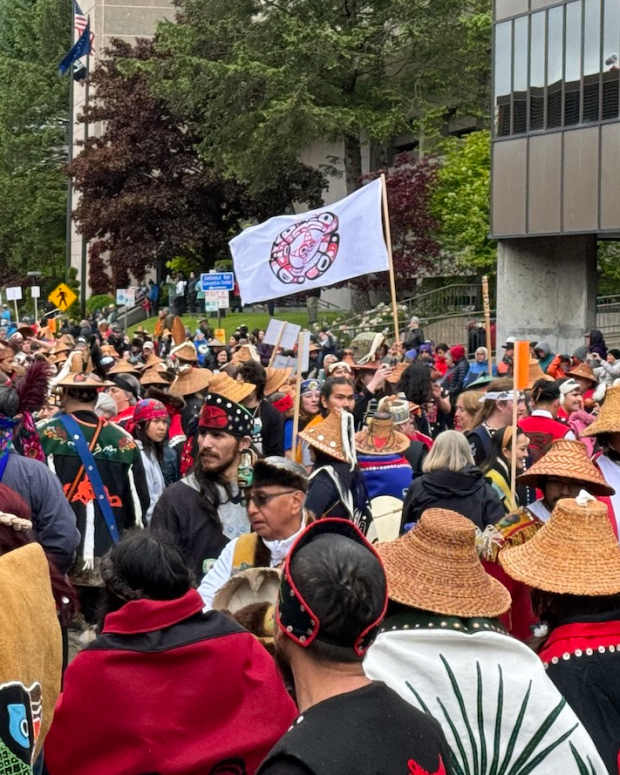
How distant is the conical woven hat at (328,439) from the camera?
722 cm

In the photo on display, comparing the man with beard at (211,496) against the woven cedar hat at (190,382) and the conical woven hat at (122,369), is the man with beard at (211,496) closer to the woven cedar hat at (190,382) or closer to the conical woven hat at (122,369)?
the woven cedar hat at (190,382)

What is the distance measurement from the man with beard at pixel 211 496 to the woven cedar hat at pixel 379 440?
1.92m

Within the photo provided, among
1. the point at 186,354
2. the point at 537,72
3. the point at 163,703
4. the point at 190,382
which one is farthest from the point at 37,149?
the point at 163,703

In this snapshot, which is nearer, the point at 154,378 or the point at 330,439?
the point at 330,439

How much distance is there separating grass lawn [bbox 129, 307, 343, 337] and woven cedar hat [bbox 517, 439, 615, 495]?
→ 36.8 metres

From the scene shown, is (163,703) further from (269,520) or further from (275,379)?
(275,379)

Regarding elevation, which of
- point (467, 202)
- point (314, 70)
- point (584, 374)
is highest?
point (314, 70)

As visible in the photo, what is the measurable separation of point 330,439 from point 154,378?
15.8 ft

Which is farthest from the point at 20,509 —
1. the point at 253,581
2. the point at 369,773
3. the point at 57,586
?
the point at 369,773

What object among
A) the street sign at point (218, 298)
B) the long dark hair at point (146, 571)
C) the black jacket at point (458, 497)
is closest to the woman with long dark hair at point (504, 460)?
the black jacket at point (458, 497)

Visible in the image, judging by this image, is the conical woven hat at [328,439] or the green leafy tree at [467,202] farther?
the green leafy tree at [467,202]

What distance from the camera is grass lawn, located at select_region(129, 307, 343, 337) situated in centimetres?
4469

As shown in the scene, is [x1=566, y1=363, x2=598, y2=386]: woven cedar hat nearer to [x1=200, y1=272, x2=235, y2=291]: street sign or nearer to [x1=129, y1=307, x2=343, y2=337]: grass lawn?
[x1=200, y1=272, x2=235, y2=291]: street sign

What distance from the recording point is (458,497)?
6.79 metres
